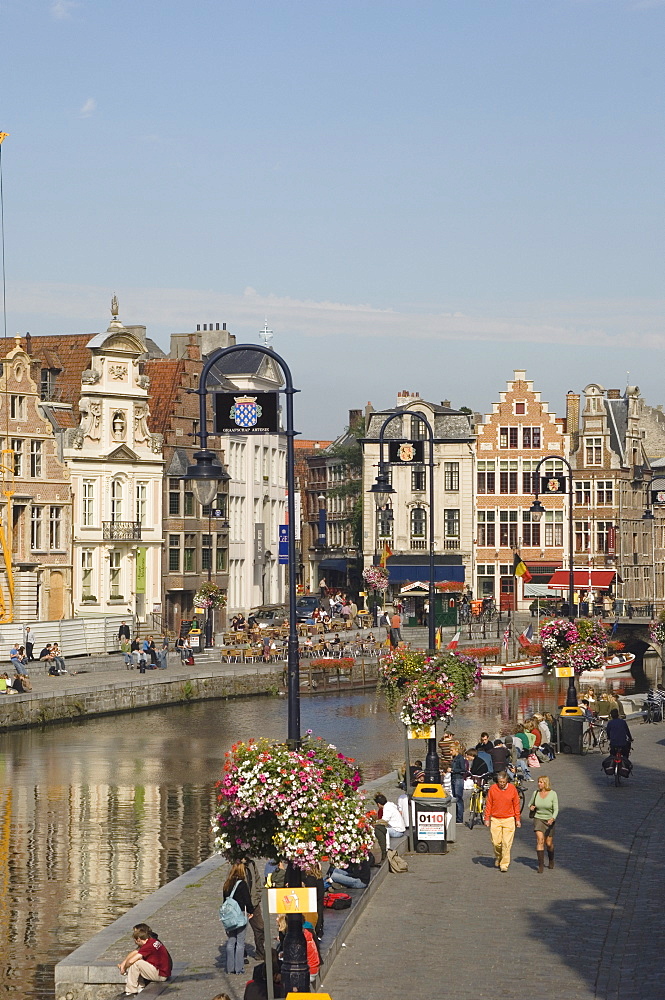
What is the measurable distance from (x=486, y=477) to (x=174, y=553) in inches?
917

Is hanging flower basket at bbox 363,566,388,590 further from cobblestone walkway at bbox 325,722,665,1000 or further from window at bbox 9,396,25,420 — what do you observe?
cobblestone walkway at bbox 325,722,665,1000

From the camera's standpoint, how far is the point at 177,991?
18.0 m

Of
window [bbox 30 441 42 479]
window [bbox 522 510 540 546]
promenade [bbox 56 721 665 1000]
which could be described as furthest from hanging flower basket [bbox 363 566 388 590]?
promenade [bbox 56 721 665 1000]

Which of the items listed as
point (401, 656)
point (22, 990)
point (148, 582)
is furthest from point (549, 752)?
point (148, 582)

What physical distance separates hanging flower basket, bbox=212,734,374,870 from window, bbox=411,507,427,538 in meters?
77.6

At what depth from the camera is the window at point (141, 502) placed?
3137 inches

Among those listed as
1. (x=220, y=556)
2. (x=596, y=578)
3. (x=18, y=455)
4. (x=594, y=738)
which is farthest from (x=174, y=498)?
(x=594, y=738)

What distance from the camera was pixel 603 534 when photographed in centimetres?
9662

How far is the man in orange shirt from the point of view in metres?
24.1

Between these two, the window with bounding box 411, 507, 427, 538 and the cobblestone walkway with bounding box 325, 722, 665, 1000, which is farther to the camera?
the window with bounding box 411, 507, 427, 538

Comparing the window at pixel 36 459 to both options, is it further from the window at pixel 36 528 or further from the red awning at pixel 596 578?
the red awning at pixel 596 578

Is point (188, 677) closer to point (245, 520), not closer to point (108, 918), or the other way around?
point (245, 520)

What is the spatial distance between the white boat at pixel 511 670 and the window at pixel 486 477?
2080 centimetres

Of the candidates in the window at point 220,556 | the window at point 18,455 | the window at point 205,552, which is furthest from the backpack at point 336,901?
the window at point 220,556
